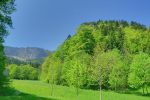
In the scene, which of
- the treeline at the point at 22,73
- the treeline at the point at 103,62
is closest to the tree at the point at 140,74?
the treeline at the point at 103,62

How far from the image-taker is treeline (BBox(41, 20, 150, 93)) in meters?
74.3

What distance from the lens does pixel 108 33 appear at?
15200 centimetres

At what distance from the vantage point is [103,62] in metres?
63.5

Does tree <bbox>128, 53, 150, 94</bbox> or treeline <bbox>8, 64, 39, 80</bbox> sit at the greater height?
treeline <bbox>8, 64, 39, 80</bbox>

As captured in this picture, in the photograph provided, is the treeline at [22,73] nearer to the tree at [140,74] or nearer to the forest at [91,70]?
the forest at [91,70]

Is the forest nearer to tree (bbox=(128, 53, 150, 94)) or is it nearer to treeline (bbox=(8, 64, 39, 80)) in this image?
tree (bbox=(128, 53, 150, 94))

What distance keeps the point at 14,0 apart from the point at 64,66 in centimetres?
7619

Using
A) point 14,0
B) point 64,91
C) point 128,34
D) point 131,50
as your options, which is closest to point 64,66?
point 64,91

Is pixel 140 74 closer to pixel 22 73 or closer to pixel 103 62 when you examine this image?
pixel 103 62

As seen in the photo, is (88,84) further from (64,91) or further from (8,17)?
(8,17)

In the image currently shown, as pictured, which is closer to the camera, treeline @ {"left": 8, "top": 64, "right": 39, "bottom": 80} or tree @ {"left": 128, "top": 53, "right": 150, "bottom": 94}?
tree @ {"left": 128, "top": 53, "right": 150, "bottom": 94}

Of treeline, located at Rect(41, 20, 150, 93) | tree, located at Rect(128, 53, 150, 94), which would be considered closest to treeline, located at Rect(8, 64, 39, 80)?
treeline, located at Rect(41, 20, 150, 93)

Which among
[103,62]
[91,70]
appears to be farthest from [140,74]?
[103,62]

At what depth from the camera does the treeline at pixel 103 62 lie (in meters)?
74.3
